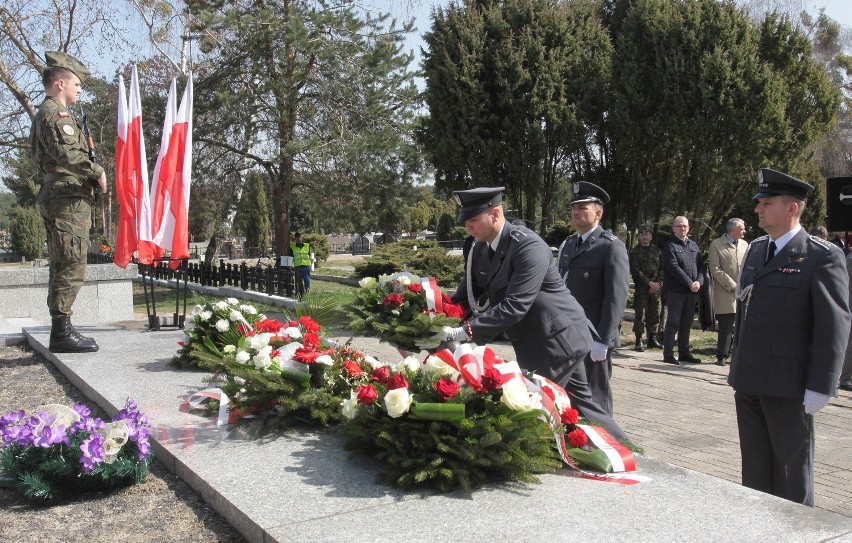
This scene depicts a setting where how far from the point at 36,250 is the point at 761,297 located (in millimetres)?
52984

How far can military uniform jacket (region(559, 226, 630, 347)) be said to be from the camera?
536 centimetres

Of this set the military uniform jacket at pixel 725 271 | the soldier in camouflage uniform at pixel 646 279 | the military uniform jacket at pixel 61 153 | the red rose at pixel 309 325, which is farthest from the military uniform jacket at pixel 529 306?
the soldier in camouflage uniform at pixel 646 279

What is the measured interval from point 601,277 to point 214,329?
3123mm

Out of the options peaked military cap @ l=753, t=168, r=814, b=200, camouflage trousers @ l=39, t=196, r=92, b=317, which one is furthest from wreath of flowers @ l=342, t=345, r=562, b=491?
camouflage trousers @ l=39, t=196, r=92, b=317

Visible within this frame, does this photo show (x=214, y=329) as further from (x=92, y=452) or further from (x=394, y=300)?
(x=92, y=452)

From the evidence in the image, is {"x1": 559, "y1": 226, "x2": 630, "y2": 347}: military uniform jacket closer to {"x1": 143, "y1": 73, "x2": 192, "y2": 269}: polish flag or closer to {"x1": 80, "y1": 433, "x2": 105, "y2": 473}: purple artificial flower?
{"x1": 80, "y1": 433, "x2": 105, "y2": 473}: purple artificial flower

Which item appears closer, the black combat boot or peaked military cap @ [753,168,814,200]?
peaked military cap @ [753,168,814,200]

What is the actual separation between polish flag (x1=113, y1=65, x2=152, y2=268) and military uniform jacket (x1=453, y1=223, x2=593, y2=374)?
4947mm

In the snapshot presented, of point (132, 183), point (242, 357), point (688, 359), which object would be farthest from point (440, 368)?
point (688, 359)

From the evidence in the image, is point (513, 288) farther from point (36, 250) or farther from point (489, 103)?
point (36, 250)

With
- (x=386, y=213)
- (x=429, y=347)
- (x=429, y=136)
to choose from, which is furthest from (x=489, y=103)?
(x=429, y=347)

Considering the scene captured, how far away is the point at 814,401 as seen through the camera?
12.2 ft

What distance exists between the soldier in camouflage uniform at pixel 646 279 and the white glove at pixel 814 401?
23.4ft

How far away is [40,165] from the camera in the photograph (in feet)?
24.0
